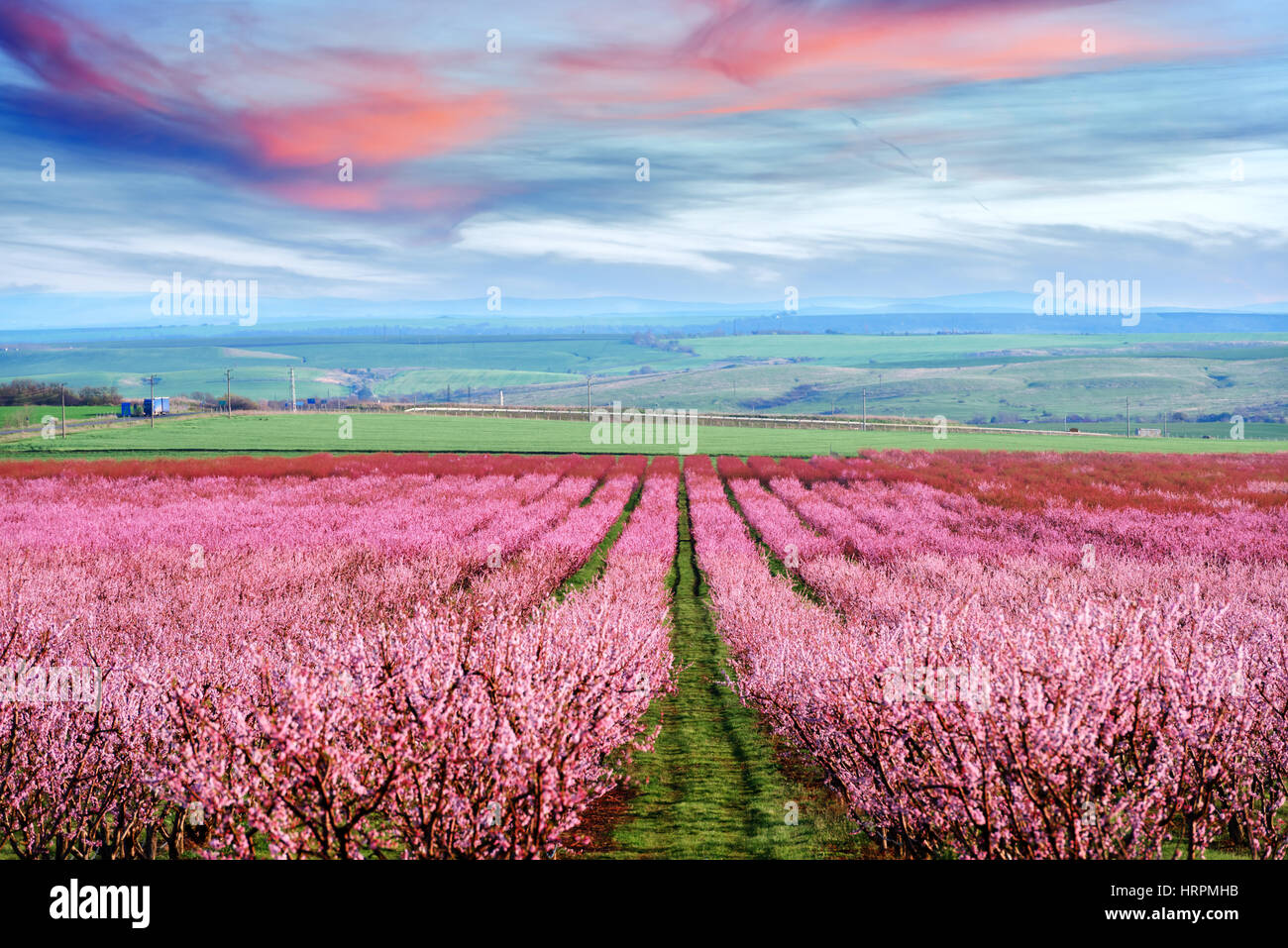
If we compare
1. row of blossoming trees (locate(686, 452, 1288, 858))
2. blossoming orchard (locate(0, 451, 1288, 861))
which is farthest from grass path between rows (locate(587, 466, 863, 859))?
row of blossoming trees (locate(686, 452, 1288, 858))

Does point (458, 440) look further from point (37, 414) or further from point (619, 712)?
point (619, 712)

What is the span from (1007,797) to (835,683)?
1.67m

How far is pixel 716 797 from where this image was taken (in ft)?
25.1

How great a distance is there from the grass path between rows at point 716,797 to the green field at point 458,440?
47.7 metres

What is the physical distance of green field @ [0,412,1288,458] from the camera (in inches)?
2253

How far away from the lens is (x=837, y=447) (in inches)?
2589

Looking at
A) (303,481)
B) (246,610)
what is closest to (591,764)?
(246,610)

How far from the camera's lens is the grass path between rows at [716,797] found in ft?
21.6

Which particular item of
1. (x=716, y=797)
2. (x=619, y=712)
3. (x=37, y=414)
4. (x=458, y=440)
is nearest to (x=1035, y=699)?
(x=619, y=712)

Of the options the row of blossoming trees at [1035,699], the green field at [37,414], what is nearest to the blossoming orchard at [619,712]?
the row of blossoming trees at [1035,699]

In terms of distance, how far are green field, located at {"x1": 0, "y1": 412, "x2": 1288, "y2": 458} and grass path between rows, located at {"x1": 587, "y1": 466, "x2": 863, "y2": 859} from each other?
4775 centimetres
